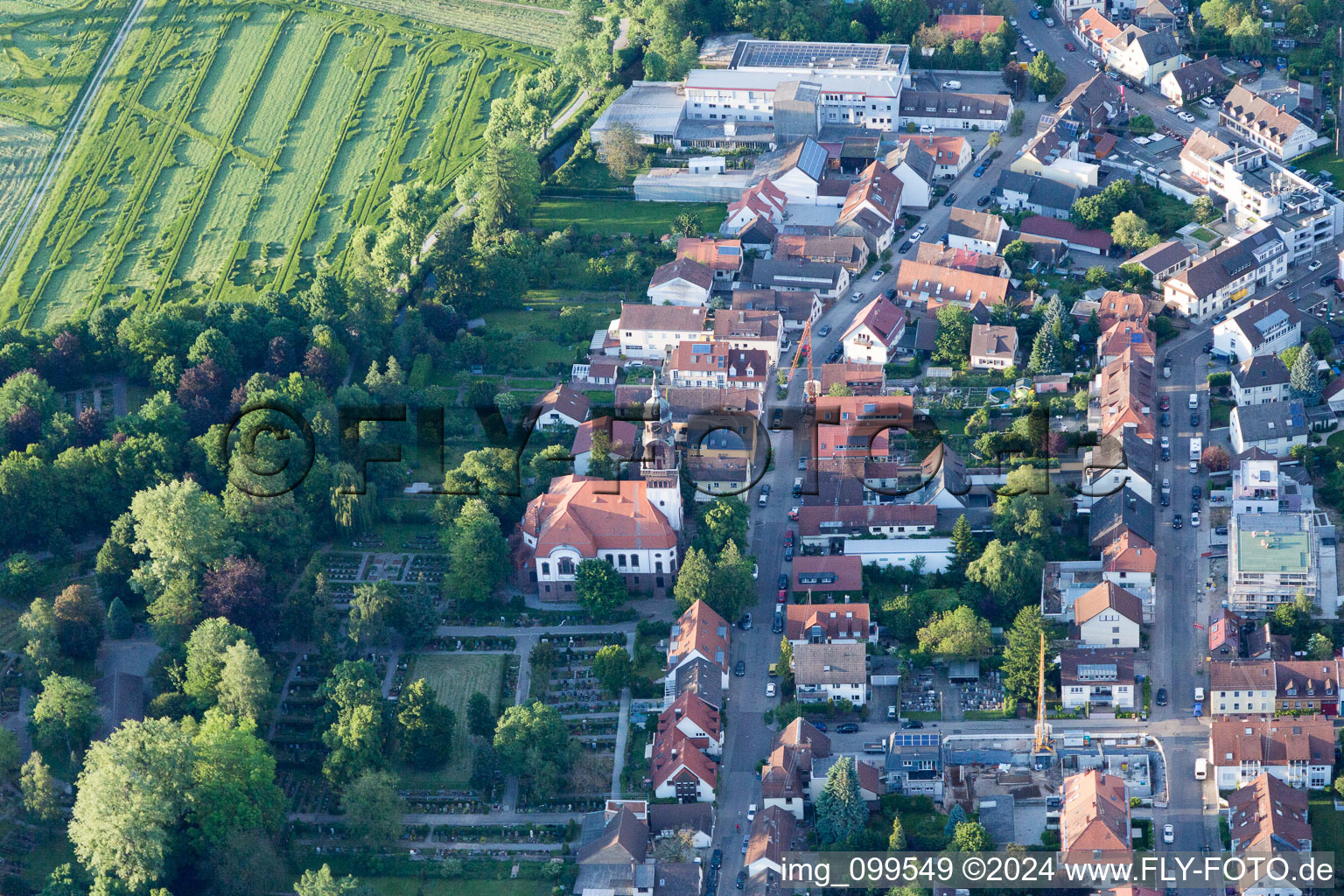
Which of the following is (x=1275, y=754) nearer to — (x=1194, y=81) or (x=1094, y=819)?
(x=1094, y=819)

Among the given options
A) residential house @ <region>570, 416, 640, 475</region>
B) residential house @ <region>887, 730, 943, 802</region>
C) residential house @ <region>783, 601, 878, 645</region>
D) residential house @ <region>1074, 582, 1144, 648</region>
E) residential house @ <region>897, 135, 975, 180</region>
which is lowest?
residential house @ <region>887, 730, 943, 802</region>

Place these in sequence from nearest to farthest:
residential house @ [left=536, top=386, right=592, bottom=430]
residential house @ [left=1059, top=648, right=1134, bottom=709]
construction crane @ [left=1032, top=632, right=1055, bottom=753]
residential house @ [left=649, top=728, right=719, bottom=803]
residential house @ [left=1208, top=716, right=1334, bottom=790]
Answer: residential house @ [left=1208, top=716, right=1334, bottom=790], residential house @ [left=649, top=728, right=719, bottom=803], construction crane @ [left=1032, top=632, right=1055, bottom=753], residential house @ [left=1059, top=648, right=1134, bottom=709], residential house @ [left=536, top=386, right=592, bottom=430]

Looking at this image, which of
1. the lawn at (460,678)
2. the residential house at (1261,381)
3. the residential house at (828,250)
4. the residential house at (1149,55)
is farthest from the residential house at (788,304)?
the residential house at (1149,55)

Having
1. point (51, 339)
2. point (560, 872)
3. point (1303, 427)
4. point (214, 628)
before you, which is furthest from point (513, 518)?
point (1303, 427)

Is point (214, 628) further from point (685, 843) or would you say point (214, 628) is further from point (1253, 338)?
point (1253, 338)

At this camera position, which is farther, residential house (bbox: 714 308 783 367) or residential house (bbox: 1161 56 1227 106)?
residential house (bbox: 1161 56 1227 106)

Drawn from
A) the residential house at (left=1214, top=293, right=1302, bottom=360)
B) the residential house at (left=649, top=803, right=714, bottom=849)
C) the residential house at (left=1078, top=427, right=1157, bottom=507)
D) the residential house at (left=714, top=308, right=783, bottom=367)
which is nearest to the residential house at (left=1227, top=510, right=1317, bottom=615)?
the residential house at (left=1078, top=427, right=1157, bottom=507)

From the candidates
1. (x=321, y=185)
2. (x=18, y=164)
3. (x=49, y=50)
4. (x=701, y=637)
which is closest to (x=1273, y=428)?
(x=701, y=637)

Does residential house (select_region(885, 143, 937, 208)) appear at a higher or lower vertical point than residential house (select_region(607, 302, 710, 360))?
higher

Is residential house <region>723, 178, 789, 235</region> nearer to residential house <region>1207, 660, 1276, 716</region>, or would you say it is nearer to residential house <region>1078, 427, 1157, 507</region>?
residential house <region>1078, 427, 1157, 507</region>
